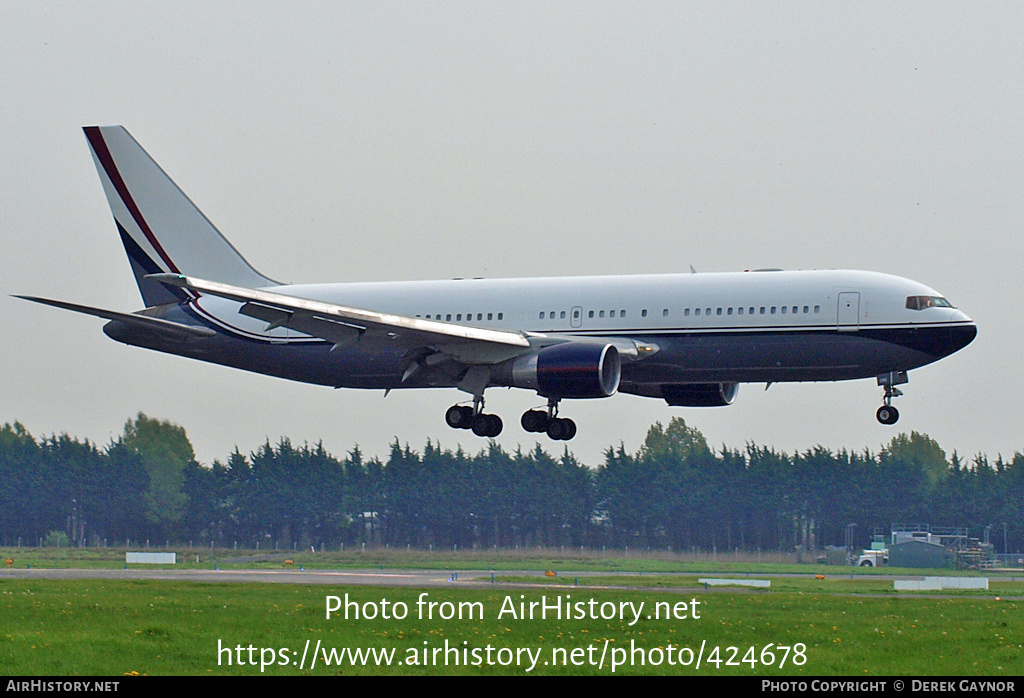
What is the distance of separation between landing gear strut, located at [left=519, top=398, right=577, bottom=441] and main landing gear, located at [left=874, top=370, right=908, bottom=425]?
→ 34.2 feet

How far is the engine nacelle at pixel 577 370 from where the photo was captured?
155 feet

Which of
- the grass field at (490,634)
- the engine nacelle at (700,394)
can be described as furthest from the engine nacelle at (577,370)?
A: the grass field at (490,634)

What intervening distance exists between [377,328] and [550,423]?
770cm

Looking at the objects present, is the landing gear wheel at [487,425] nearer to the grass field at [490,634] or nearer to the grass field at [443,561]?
A: the grass field at [490,634]

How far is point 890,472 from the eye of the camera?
99.9 metres

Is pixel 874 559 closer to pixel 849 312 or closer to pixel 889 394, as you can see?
pixel 889 394

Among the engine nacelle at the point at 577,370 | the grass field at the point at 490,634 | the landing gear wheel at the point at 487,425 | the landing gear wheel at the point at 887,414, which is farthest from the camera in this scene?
the landing gear wheel at the point at 487,425

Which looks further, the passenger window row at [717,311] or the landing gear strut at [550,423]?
the landing gear strut at [550,423]

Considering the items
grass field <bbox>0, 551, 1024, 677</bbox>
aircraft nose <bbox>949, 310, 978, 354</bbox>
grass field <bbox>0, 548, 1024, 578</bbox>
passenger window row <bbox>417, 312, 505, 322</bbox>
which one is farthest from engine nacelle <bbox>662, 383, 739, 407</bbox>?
grass field <bbox>0, 548, 1024, 578</bbox>

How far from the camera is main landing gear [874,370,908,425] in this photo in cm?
4928

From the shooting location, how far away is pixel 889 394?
49750 mm
